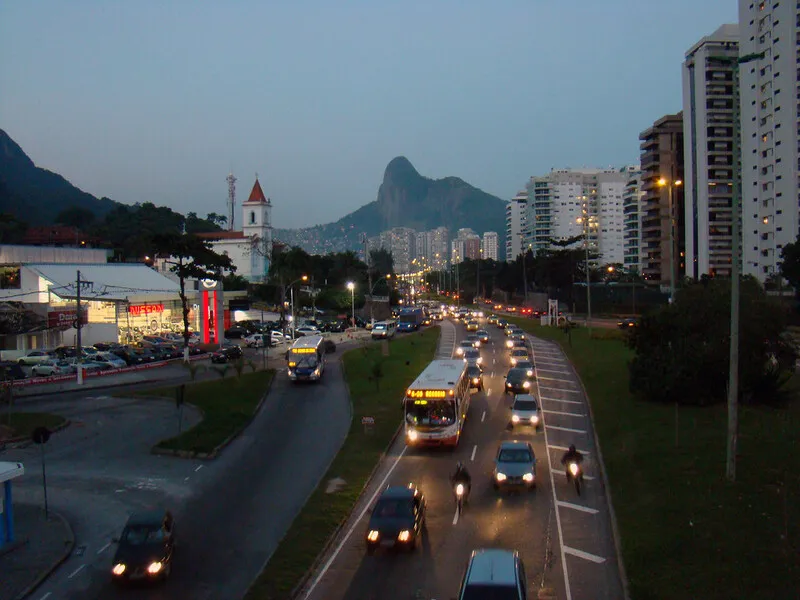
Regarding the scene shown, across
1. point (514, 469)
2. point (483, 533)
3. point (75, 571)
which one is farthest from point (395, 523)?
point (75, 571)

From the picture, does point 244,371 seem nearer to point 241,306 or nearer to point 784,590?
point 784,590

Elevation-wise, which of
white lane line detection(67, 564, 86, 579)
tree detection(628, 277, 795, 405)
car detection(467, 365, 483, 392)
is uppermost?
tree detection(628, 277, 795, 405)

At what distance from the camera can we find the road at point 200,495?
15375mm

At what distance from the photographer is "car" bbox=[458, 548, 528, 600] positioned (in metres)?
11.4

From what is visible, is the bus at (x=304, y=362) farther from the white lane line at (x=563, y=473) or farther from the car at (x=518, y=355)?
the white lane line at (x=563, y=473)

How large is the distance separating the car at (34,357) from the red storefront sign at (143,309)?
12.7 m

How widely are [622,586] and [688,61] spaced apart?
9317cm

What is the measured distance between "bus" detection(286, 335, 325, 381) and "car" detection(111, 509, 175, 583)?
25.8m

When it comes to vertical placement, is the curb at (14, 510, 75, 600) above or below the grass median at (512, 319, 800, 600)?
below

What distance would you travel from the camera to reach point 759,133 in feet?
254

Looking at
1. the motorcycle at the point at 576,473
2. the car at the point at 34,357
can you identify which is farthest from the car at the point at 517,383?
the car at the point at 34,357

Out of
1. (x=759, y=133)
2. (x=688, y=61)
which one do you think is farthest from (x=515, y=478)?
(x=688, y=61)

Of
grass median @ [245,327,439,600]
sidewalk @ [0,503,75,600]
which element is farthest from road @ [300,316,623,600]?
sidewalk @ [0,503,75,600]

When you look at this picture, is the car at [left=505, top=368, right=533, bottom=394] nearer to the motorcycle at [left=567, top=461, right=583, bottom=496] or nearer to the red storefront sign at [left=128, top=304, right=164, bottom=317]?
the motorcycle at [left=567, top=461, right=583, bottom=496]
